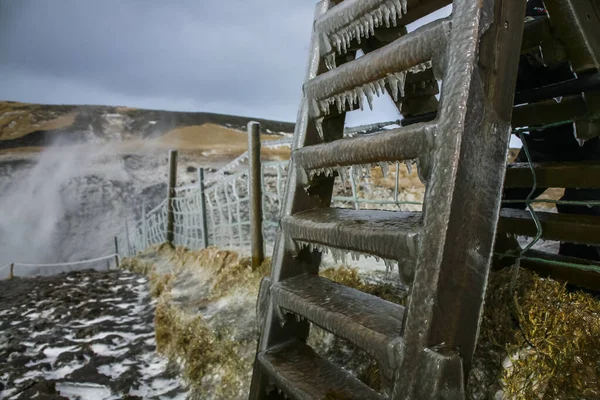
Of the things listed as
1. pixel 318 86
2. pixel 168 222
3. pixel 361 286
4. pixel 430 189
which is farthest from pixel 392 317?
pixel 168 222

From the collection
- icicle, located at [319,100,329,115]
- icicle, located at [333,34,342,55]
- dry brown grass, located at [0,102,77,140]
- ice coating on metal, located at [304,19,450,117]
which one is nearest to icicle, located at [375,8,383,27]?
ice coating on metal, located at [304,19,450,117]

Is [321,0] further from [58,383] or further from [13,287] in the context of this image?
[13,287]

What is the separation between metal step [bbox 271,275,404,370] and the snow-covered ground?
1.78 m

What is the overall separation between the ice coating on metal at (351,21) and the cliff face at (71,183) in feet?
56.8

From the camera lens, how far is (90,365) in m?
3.08

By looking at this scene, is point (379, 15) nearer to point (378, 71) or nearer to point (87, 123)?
point (378, 71)

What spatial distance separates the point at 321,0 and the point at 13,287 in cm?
760

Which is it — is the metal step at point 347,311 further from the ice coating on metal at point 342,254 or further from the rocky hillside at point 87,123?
the rocky hillside at point 87,123

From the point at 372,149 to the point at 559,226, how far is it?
1.19 m

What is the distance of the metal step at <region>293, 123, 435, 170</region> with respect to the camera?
1045mm

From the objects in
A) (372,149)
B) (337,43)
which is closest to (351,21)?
→ (337,43)

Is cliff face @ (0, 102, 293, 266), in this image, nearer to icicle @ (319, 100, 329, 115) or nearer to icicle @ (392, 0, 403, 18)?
icicle @ (319, 100, 329, 115)

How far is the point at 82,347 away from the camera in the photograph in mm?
3430

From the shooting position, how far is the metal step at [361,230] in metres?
1.03
